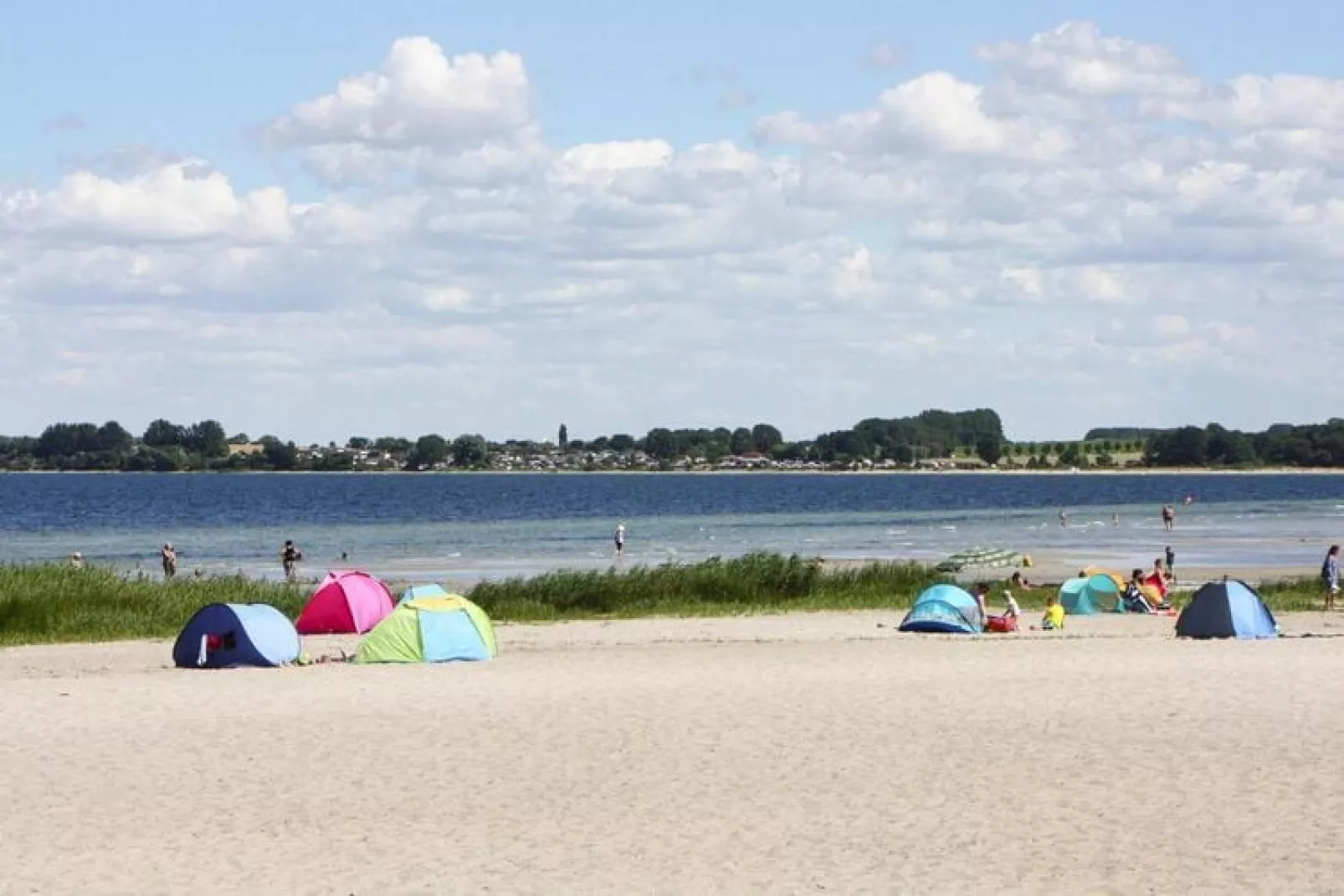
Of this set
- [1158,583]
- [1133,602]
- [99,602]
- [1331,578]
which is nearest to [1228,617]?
[1133,602]

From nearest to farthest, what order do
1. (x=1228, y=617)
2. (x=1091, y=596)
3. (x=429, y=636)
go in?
(x=429, y=636) → (x=1228, y=617) → (x=1091, y=596)

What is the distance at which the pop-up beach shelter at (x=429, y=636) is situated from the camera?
91.0ft

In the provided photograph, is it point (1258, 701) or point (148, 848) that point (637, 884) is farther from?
point (1258, 701)

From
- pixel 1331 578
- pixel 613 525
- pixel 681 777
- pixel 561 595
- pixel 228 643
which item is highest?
pixel 1331 578

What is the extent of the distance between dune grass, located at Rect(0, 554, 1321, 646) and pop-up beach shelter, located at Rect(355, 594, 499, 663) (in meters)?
7.56

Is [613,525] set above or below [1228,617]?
below

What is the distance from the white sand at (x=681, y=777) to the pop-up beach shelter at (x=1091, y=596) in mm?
11045

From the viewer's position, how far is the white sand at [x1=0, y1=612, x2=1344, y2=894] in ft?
45.7

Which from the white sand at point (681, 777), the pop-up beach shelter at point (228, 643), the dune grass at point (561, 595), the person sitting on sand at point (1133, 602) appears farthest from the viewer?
the person sitting on sand at point (1133, 602)

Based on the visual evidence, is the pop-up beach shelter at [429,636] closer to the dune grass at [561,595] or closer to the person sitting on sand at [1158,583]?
the dune grass at [561,595]

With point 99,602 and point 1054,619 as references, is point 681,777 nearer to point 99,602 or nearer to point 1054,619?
point 1054,619

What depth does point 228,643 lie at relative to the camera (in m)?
27.6

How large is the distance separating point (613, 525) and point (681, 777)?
9025cm

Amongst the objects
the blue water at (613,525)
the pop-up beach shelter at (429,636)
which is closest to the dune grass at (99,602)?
the pop-up beach shelter at (429,636)
